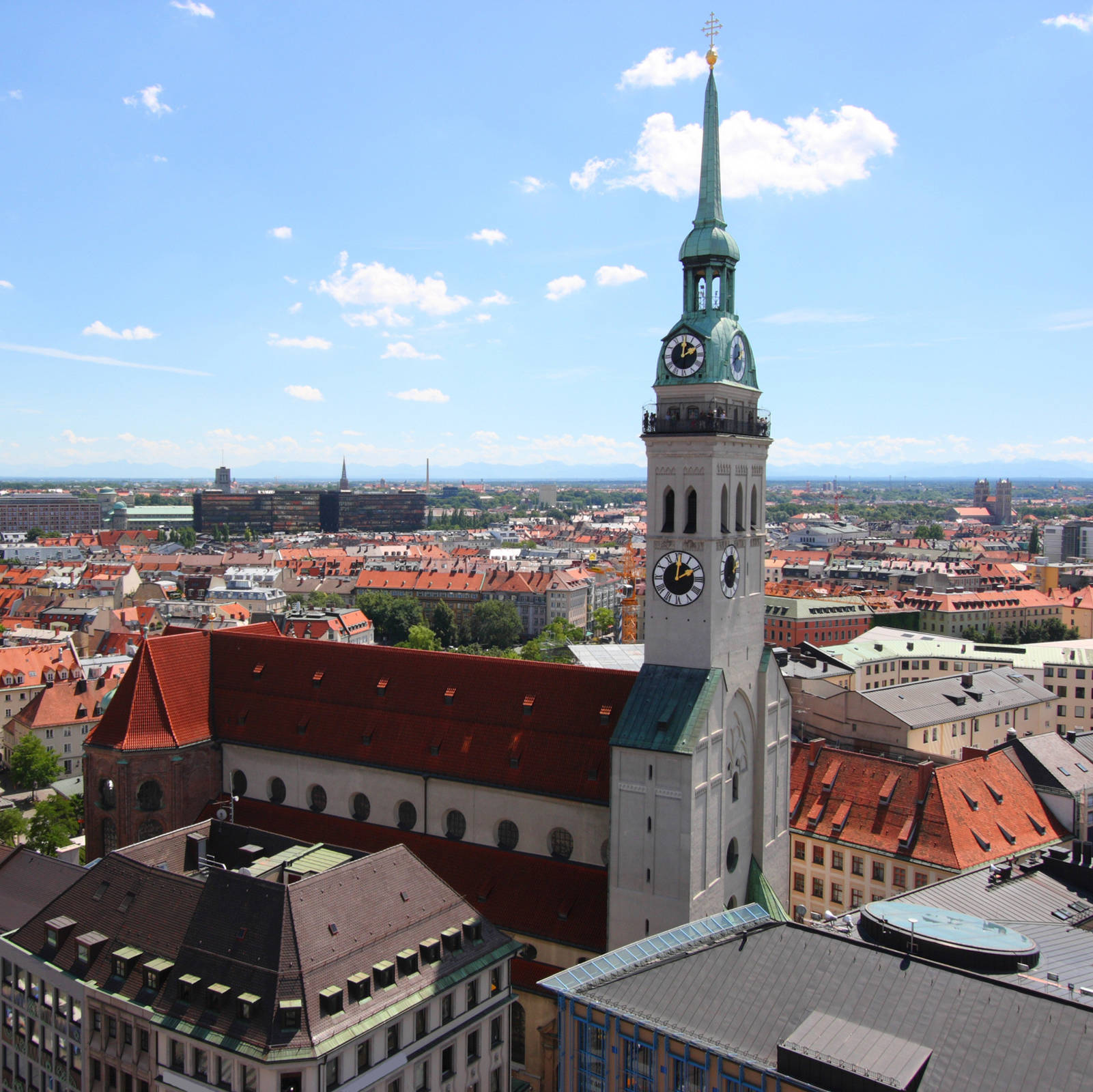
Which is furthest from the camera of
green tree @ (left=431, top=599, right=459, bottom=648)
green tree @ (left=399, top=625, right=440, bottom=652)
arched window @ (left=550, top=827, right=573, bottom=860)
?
green tree @ (left=431, top=599, right=459, bottom=648)

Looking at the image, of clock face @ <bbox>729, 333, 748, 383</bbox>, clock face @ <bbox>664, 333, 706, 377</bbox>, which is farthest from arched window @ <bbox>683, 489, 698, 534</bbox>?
clock face @ <bbox>729, 333, 748, 383</bbox>

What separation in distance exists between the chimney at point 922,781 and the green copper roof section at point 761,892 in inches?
687

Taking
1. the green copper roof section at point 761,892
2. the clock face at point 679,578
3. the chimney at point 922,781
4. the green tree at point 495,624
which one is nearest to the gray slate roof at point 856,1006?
the green copper roof section at point 761,892

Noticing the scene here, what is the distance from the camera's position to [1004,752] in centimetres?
6812

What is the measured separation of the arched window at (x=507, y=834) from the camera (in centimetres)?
4722

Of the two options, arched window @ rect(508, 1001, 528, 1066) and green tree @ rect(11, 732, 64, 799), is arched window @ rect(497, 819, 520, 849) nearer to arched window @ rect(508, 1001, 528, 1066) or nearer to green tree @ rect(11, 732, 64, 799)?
arched window @ rect(508, 1001, 528, 1066)

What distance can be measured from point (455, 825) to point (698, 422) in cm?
2181

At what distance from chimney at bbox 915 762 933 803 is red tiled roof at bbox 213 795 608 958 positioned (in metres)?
25.3

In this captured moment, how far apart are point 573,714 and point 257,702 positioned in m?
18.6

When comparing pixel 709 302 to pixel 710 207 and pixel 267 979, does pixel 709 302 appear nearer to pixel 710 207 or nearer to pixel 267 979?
pixel 710 207

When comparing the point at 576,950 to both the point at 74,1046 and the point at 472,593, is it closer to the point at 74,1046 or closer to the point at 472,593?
the point at 74,1046

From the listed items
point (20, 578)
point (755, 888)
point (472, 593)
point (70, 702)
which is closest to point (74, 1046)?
point (755, 888)

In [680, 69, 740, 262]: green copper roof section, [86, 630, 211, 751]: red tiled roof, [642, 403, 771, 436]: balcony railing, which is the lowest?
[86, 630, 211, 751]: red tiled roof

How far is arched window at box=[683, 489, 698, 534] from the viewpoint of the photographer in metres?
43.9
